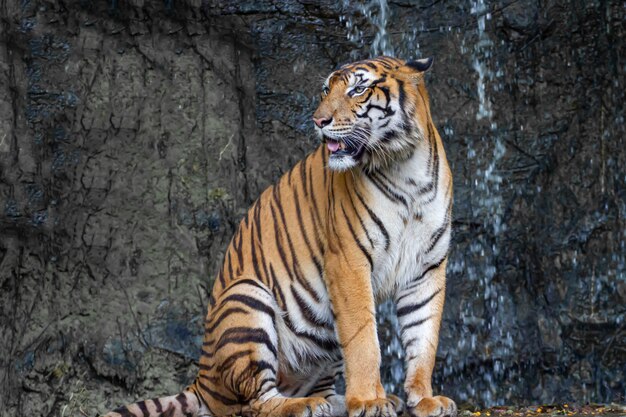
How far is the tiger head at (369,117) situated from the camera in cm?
482

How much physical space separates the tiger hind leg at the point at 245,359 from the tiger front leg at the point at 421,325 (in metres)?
0.44

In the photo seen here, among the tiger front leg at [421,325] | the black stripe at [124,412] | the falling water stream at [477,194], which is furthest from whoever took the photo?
the falling water stream at [477,194]

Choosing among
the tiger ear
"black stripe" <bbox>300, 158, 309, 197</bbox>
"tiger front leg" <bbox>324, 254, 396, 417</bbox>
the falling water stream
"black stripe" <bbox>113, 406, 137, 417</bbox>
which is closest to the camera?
"tiger front leg" <bbox>324, 254, 396, 417</bbox>

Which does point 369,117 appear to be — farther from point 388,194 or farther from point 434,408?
point 434,408

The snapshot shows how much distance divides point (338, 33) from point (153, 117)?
1590 millimetres

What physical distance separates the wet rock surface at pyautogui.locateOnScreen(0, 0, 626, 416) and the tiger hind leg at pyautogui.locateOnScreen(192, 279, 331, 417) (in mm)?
2618

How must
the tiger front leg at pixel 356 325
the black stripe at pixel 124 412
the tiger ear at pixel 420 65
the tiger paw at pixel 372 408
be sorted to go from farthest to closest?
the tiger ear at pixel 420 65 < the black stripe at pixel 124 412 < the tiger front leg at pixel 356 325 < the tiger paw at pixel 372 408

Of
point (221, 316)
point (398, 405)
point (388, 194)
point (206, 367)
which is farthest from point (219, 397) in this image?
point (388, 194)

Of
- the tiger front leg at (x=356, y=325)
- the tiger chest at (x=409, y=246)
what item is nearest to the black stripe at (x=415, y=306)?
the tiger chest at (x=409, y=246)

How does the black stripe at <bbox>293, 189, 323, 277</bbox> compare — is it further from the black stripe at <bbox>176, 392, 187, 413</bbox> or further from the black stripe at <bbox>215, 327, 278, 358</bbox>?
the black stripe at <bbox>176, 392, 187, 413</bbox>

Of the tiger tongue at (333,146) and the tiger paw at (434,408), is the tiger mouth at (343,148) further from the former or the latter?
the tiger paw at (434,408)

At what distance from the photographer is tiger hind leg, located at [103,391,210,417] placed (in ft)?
16.3

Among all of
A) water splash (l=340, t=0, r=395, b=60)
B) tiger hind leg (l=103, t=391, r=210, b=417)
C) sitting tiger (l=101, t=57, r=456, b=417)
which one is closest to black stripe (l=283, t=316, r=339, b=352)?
sitting tiger (l=101, t=57, r=456, b=417)

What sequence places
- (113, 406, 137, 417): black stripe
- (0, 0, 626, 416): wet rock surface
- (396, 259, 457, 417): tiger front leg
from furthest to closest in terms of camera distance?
(0, 0, 626, 416): wet rock surface, (113, 406, 137, 417): black stripe, (396, 259, 457, 417): tiger front leg
